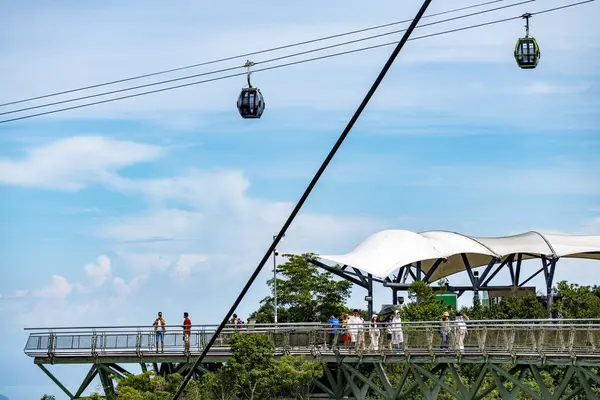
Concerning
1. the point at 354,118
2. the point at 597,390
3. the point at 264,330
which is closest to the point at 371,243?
the point at 597,390

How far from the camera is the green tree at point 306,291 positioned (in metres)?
66.3

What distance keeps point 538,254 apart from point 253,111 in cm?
2796

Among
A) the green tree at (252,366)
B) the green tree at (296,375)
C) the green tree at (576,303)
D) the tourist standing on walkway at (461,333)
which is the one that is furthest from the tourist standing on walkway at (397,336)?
the green tree at (576,303)

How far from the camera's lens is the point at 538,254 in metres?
64.4

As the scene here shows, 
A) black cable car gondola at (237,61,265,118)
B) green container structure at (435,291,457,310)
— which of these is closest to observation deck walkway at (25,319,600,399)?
black cable car gondola at (237,61,265,118)

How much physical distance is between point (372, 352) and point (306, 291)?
2543cm

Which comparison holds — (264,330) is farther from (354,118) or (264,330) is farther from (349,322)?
(354,118)

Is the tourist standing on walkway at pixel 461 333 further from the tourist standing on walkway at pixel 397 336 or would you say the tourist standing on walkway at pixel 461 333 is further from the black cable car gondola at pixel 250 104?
the black cable car gondola at pixel 250 104

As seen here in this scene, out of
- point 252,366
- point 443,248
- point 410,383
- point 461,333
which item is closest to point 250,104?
point 252,366

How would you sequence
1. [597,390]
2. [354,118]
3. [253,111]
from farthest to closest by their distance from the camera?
[597,390] → [253,111] → [354,118]

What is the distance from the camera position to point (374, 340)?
42344 mm

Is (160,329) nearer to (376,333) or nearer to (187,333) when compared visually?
(187,333)

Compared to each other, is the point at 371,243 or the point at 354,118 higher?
the point at 371,243

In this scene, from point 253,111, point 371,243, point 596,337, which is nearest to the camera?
point 596,337
